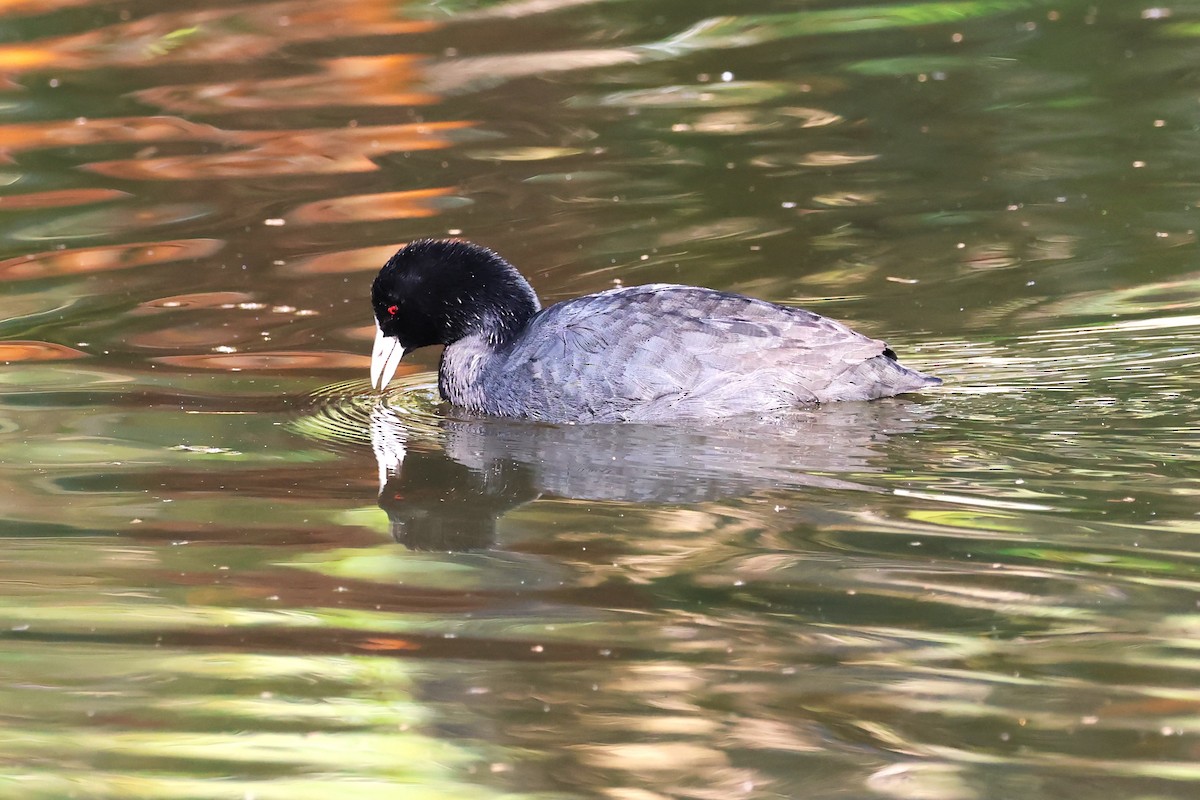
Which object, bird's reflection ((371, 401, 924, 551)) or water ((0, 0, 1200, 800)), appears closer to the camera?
water ((0, 0, 1200, 800))

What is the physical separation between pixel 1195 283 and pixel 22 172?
23.6ft

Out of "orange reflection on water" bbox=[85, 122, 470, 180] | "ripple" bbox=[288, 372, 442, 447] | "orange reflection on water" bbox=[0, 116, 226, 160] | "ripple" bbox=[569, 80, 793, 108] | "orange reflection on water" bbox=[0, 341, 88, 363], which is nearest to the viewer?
"ripple" bbox=[288, 372, 442, 447]

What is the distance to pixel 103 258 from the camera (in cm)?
955

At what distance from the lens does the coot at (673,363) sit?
6.62 meters

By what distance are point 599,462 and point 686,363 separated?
603 mm

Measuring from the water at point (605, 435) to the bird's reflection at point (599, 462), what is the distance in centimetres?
3

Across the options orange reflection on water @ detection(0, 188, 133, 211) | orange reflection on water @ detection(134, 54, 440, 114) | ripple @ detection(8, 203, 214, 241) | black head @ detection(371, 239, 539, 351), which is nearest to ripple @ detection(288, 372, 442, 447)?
black head @ detection(371, 239, 539, 351)

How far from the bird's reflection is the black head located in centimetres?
50

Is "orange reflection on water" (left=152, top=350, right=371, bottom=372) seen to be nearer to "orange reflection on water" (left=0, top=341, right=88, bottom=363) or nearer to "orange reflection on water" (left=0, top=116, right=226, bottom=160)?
"orange reflection on water" (left=0, top=341, right=88, bottom=363)

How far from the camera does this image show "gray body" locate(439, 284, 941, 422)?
261 inches

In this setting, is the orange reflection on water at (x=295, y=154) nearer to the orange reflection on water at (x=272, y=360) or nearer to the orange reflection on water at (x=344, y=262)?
the orange reflection on water at (x=344, y=262)

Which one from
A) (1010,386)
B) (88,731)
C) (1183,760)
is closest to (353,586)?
(88,731)

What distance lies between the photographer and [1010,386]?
22.3 feet

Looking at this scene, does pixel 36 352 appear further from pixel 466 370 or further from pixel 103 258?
pixel 466 370
